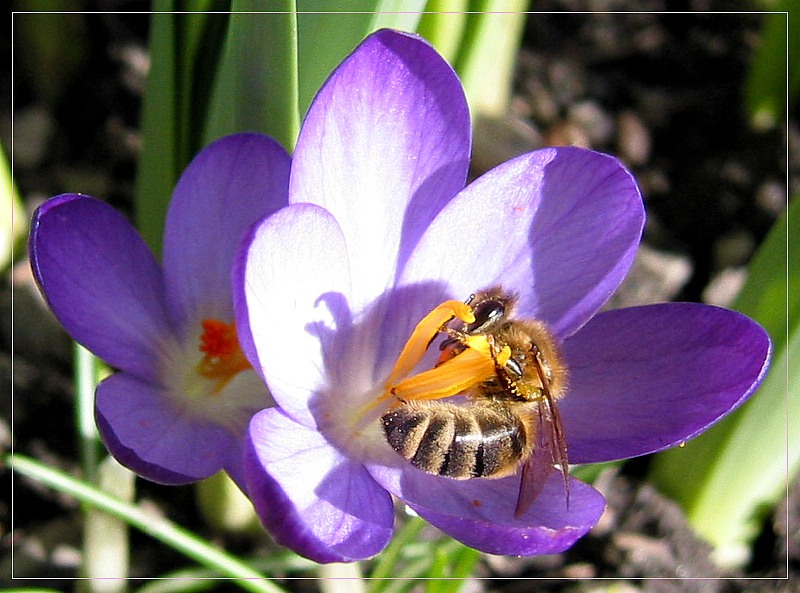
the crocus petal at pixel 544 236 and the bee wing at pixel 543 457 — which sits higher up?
the crocus petal at pixel 544 236

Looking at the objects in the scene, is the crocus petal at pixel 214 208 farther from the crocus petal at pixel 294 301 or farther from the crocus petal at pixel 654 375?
the crocus petal at pixel 654 375

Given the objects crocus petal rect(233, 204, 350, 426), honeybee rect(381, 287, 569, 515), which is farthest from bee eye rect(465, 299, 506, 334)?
crocus petal rect(233, 204, 350, 426)

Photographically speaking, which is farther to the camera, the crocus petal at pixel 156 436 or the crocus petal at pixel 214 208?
the crocus petal at pixel 214 208

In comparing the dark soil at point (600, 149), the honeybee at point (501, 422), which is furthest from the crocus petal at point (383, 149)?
the dark soil at point (600, 149)

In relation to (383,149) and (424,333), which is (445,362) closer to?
(424,333)

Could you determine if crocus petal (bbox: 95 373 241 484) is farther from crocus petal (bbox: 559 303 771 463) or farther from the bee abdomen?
crocus petal (bbox: 559 303 771 463)

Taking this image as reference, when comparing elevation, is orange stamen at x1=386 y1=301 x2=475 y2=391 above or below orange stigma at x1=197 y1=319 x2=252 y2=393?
above
